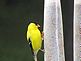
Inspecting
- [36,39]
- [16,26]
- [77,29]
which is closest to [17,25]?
[16,26]

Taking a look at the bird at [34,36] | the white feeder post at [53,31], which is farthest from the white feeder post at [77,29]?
the bird at [34,36]

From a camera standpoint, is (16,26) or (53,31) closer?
(53,31)

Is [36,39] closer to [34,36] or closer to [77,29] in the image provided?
[34,36]

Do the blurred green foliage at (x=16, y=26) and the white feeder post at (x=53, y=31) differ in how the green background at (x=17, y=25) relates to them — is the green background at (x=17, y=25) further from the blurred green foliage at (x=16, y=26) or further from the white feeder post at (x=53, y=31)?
the white feeder post at (x=53, y=31)

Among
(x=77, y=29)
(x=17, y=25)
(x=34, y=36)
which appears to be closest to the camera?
(x=77, y=29)

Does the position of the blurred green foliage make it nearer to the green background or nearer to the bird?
the green background

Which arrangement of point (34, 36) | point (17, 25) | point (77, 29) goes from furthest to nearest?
1. point (17, 25)
2. point (34, 36)
3. point (77, 29)

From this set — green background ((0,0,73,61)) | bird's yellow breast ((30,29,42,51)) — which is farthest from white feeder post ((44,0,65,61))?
green background ((0,0,73,61))

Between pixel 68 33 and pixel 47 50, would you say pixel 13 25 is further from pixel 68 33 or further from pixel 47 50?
pixel 47 50
